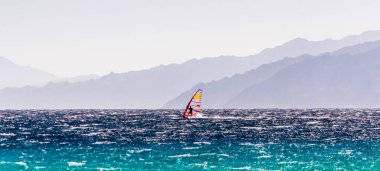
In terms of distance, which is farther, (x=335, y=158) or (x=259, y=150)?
(x=259, y=150)

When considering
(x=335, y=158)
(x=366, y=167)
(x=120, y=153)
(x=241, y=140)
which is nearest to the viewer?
(x=366, y=167)

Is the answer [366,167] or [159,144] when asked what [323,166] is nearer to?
[366,167]

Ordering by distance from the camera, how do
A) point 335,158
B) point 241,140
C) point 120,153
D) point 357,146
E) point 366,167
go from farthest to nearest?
point 241,140, point 357,146, point 120,153, point 335,158, point 366,167

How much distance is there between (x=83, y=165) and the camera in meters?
64.6

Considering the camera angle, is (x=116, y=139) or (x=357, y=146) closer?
(x=357, y=146)

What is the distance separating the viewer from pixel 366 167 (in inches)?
2454

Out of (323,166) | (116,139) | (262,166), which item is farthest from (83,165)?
(116,139)

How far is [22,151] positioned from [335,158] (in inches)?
1507

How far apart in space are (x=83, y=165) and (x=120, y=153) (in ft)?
39.2

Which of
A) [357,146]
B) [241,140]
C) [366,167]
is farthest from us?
[241,140]

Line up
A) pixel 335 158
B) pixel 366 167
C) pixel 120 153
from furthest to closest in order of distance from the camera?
1. pixel 120 153
2. pixel 335 158
3. pixel 366 167

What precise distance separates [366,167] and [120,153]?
95.0ft

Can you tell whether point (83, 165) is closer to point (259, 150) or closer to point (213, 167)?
point (213, 167)

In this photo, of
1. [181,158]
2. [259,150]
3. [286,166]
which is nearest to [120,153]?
[181,158]
